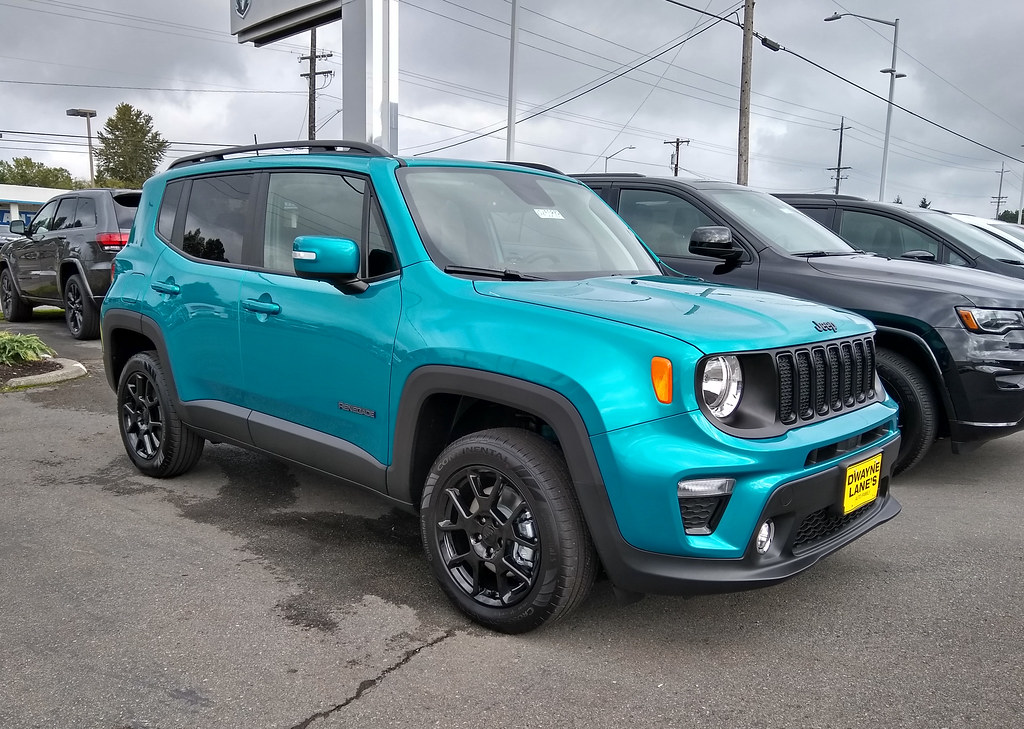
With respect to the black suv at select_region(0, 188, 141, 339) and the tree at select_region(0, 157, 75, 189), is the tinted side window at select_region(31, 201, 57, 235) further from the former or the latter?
the tree at select_region(0, 157, 75, 189)

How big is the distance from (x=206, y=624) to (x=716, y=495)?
76.5 inches

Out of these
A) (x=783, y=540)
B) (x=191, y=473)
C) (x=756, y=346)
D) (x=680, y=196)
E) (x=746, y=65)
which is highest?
(x=746, y=65)

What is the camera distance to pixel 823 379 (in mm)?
3176

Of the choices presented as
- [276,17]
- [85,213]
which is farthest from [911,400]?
[276,17]

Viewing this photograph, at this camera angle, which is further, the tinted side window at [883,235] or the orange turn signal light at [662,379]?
the tinted side window at [883,235]

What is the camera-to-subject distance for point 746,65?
2003cm

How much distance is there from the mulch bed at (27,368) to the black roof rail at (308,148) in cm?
401

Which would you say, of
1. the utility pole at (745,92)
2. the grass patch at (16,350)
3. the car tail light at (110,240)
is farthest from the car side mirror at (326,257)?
the utility pole at (745,92)

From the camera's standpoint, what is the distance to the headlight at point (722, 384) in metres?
2.86

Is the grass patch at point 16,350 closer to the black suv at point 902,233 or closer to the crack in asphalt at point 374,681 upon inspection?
the crack in asphalt at point 374,681

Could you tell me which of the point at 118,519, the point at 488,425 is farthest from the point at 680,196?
the point at 118,519

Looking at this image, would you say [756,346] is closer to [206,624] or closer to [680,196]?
[206,624]

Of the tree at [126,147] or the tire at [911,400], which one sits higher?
the tree at [126,147]

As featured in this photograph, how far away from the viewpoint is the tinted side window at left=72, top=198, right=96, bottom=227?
1078 cm
